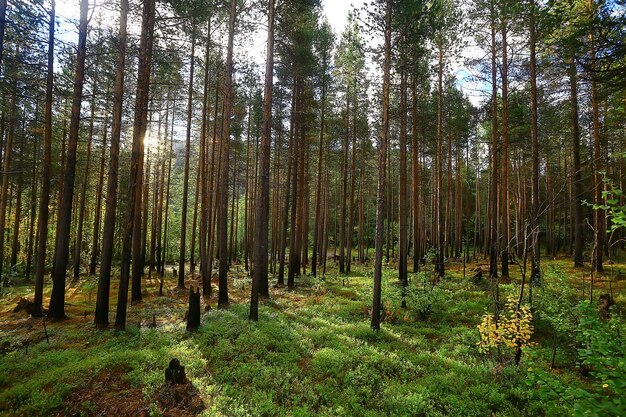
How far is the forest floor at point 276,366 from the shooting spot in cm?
577

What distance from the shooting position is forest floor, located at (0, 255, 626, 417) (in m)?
5.77

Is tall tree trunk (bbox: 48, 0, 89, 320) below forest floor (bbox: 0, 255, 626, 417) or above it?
above

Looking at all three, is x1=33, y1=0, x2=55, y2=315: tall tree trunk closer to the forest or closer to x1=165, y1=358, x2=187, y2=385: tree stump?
the forest

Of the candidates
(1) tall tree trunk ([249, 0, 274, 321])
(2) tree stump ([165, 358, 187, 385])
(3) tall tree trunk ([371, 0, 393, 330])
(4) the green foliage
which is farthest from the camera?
(1) tall tree trunk ([249, 0, 274, 321])

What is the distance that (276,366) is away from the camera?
7.33 metres

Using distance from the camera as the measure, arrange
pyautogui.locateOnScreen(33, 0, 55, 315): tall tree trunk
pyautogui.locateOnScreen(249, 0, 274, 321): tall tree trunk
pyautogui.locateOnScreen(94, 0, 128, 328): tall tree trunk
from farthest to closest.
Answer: pyautogui.locateOnScreen(33, 0, 55, 315): tall tree trunk, pyautogui.locateOnScreen(249, 0, 274, 321): tall tree trunk, pyautogui.locateOnScreen(94, 0, 128, 328): tall tree trunk

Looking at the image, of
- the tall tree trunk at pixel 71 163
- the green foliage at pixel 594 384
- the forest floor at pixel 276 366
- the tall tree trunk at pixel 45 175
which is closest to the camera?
the green foliage at pixel 594 384

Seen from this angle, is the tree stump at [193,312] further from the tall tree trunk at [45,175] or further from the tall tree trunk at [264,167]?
the tall tree trunk at [45,175]

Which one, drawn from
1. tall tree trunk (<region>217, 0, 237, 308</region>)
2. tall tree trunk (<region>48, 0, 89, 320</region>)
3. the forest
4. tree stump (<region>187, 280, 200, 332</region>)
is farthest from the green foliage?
tall tree trunk (<region>48, 0, 89, 320</region>)

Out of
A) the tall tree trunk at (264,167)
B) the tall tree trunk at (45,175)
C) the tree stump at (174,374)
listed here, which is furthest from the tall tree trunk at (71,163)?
the tree stump at (174,374)

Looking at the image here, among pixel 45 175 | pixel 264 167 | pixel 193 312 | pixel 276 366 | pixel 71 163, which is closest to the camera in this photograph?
pixel 276 366

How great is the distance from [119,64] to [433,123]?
17.1m

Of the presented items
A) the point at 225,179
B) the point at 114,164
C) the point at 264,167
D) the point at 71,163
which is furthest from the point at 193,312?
the point at 71,163

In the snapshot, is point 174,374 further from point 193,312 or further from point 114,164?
point 114,164
